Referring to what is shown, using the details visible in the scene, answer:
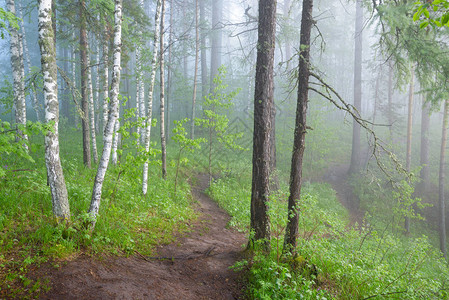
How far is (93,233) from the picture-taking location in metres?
4.61

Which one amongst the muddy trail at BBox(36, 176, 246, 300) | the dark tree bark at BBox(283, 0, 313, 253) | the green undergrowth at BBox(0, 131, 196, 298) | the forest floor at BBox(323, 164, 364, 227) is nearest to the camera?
the muddy trail at BBox(36, 176, 246, 300)

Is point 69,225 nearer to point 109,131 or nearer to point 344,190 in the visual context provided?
point 109,131

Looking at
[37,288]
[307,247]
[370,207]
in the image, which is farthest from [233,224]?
[370,207]

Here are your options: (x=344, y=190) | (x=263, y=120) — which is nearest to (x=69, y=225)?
(x=263, y=120)

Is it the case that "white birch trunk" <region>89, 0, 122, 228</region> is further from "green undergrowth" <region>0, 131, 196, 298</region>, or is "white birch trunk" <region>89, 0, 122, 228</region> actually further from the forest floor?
the forest floor

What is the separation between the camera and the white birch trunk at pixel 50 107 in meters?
4.20

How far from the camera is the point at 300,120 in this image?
479 cm

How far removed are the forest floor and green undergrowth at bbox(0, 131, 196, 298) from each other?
34.9 feet

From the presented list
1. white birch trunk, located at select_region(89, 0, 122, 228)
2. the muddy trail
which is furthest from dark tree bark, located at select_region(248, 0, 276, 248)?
white birch trunk, located at select_region(89, 0, 122, 228)

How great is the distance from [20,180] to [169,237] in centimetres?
374

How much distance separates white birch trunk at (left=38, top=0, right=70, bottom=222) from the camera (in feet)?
13.8

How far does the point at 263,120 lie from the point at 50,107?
398 cm

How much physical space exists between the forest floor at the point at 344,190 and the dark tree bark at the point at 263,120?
9784mm

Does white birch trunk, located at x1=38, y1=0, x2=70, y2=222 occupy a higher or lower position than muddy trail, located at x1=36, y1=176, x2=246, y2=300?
higher
